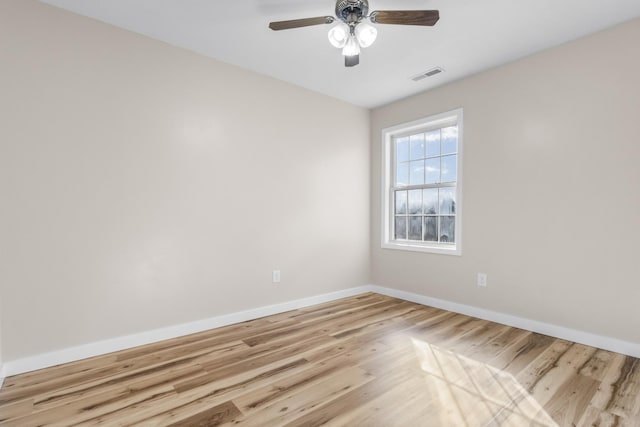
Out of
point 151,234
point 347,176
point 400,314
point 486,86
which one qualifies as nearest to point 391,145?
point 347,176

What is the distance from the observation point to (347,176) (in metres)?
4.03

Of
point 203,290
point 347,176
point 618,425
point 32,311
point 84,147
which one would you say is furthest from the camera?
point 347,176

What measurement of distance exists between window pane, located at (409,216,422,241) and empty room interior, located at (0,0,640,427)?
0.94ft

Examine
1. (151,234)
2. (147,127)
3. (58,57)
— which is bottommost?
(151,234)

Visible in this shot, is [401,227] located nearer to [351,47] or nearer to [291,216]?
[291,216]

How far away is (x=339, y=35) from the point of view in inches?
75.4

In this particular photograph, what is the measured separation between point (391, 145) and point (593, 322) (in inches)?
109

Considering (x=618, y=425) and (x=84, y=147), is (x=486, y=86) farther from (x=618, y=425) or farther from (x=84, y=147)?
(x=84, y=147)

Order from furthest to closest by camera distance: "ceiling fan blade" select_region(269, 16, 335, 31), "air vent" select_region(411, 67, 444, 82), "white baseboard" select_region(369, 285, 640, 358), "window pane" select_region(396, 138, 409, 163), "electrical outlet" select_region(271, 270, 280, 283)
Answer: "window pane" select_region(396, 138, 409, 163)
"electrical outlet" select_region(271, 270, 280, 283)
"air vent" select_region(411, 67, 444, 82)
"white baseboard" select_region(369, 285, 640, 358)
"ceiling fan blade" select_region(269, 16, 335, 31)

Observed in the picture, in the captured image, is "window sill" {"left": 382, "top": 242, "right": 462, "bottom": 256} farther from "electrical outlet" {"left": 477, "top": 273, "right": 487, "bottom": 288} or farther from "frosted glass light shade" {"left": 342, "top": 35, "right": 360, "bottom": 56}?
"frosted glass light shade" {"left": 342, "top": 35, "right": 360, "bottom": 56}

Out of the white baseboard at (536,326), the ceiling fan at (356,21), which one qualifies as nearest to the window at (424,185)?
the white baseboard at (536,326)

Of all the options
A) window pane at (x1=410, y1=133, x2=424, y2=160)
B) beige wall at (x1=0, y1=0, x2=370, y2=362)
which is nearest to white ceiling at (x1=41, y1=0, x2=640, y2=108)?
beige wall at (x1=0, y1=0, x2=370, y2=362)

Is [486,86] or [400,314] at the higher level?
[486,86]

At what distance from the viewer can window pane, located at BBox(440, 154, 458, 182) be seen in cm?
348
